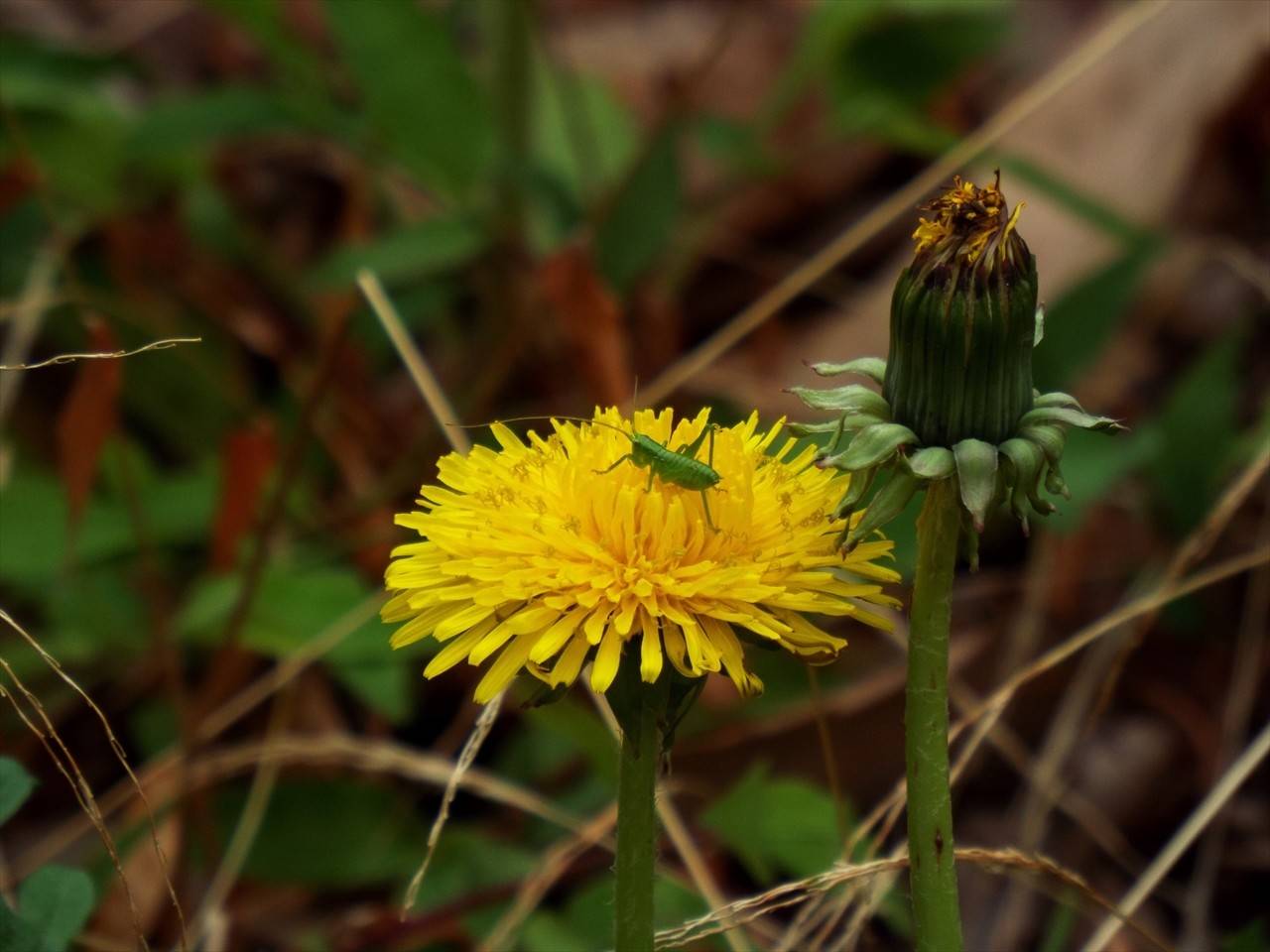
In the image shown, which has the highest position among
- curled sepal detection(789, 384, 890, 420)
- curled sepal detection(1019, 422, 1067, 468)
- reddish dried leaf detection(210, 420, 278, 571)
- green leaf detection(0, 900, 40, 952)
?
reddish dried leaf detection(210, 420, 278, 571)

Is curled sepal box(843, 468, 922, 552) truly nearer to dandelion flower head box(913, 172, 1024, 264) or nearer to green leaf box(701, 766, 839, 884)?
dandelion flower head box(913, 172, 1024, 264)

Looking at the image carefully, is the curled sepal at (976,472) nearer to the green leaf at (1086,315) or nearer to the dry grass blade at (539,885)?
the dry grass blade at (539,885)

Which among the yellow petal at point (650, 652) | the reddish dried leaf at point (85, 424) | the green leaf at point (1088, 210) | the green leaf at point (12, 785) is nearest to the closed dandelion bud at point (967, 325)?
the yellow petal at point (650, 652)

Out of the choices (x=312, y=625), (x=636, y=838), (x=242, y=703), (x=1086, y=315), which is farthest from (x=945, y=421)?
(x=1086, y=315)

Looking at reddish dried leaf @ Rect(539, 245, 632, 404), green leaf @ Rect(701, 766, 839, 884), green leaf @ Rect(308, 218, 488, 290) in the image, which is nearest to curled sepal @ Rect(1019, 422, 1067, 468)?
green leaf @ Rect(701, 766, 839, 884)

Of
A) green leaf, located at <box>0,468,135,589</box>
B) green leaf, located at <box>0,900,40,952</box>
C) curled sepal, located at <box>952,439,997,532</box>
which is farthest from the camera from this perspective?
green leaf, located at <box>0,468,135,589</box>

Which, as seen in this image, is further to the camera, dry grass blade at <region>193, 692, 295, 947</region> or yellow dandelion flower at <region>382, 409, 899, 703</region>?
dry grass blade at <region>193, 692, 295, 947</region>
